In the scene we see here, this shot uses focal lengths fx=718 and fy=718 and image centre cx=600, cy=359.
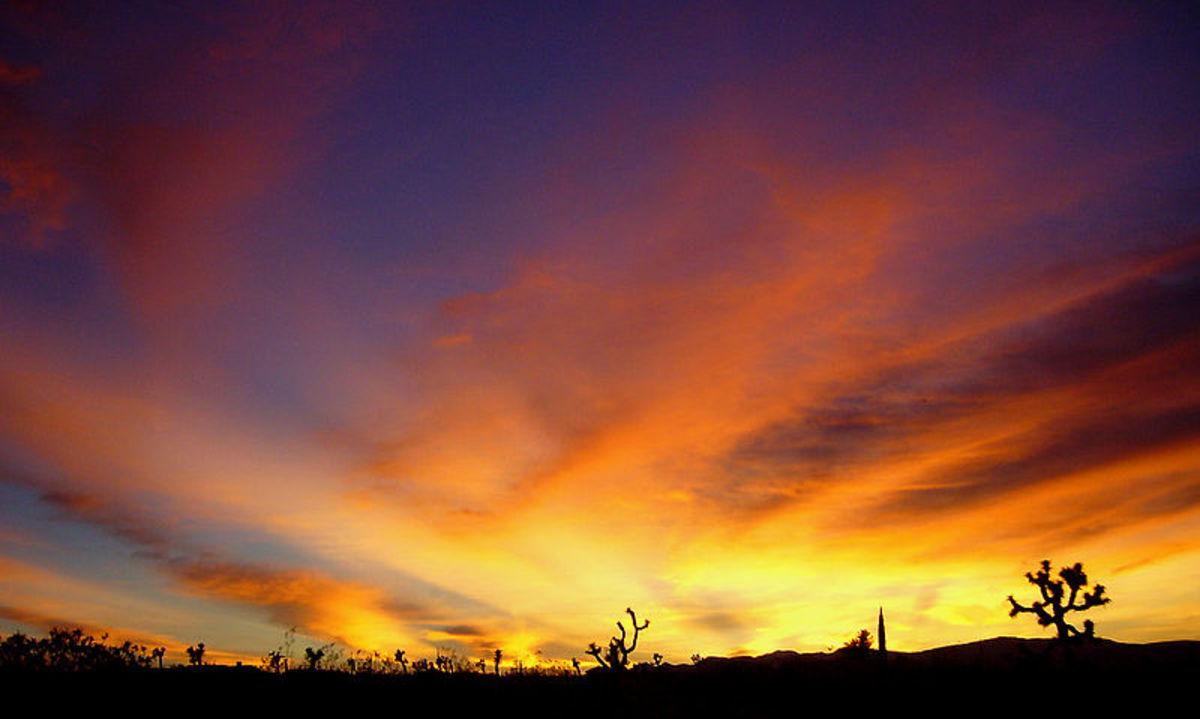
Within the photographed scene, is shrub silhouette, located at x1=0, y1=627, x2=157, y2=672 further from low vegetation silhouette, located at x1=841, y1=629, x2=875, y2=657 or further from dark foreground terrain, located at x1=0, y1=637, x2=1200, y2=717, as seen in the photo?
low vegetation silhouette, located at x1=841, y1=629, x2=875, y2=657

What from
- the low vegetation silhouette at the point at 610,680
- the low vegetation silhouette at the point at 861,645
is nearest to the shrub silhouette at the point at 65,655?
the low vegetation silhouette at the point at 610,680

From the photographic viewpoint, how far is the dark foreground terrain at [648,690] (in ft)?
67.2

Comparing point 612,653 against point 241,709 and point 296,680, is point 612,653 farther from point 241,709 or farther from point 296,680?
point 241,709

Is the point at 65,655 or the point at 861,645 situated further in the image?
the point at 861,645

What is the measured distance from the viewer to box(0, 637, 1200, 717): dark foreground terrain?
20.5 meters

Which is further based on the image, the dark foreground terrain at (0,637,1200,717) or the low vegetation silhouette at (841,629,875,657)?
the low vegetation silhouette at (841,629,875,657)

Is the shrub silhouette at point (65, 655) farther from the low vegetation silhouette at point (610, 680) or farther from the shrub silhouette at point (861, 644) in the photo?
the shrub silhouette at point (861, 644)

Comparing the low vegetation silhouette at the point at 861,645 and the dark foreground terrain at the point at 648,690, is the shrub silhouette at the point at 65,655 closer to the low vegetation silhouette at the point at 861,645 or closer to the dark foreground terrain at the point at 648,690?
the dark foreground terrain at the point at 648,690

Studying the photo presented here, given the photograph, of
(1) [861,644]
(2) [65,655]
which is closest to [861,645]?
(1) [861,644]

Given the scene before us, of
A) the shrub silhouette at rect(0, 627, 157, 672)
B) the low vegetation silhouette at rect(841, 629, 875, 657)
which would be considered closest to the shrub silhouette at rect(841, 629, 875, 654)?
the low vegetation silhouette at rect(841, 629, 875, 657)

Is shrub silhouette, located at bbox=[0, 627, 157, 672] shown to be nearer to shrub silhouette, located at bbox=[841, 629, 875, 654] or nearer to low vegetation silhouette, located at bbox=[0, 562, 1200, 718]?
low vegetation silhouette, located at bbox=[0, 562, 1200, 718]

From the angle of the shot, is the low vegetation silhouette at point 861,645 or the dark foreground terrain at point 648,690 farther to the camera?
the low vegetation silhouette at point 861,645

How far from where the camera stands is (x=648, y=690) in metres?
35.2

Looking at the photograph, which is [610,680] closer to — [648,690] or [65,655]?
[648,690]
